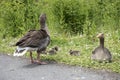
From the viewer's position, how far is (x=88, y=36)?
1150 centimetres

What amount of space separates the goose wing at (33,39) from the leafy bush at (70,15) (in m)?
3.22

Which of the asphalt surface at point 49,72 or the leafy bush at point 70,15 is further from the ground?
the leafy bush at point 70,15

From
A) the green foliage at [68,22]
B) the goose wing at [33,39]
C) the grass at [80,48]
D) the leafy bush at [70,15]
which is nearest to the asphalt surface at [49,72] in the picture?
the grass at [80,48]

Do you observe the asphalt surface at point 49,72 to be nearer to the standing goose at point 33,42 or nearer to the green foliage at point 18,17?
the standing goose at point 33,42

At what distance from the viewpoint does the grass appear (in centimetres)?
870

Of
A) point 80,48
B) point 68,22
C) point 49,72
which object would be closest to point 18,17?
point 68,22

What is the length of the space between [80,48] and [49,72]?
2.31 m

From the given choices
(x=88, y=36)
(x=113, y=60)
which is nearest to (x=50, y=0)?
(x=88, y=36)

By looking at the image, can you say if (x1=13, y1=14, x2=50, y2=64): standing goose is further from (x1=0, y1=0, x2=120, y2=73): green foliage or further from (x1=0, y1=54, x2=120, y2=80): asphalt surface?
(x1=0, y1=0, x2=120, y2=73): green foliage

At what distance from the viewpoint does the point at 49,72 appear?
329 inches

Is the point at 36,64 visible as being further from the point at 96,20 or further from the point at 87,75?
the point at 96,20

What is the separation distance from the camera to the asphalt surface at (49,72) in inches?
312

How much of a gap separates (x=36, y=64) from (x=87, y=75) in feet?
5.29

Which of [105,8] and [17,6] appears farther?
[17,6]
